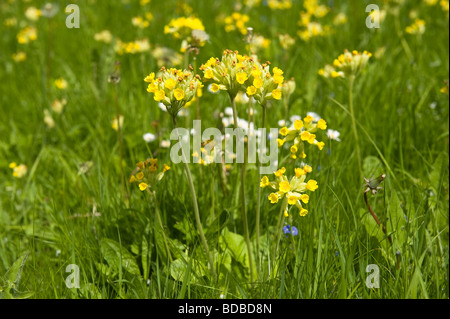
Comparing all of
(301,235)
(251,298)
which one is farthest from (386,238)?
(251,298)

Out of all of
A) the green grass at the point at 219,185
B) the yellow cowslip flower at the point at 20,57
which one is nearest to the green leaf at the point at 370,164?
the green grass at the point at 219,185

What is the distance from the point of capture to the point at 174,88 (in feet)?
4.43

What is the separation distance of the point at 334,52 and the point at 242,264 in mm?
1988

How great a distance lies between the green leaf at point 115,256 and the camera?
5.63ft

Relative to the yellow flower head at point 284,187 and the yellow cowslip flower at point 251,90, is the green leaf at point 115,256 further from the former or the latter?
the yellow cowslip flower at point 251,90

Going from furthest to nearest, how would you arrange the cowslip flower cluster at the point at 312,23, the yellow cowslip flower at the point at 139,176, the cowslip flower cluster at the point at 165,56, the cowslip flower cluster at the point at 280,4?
the cowslip flower cluster at the point at 280,4, the cowslip flower cluster at the point at 312,23, the cowslip flower cluster at the point at 165,56, the yellow cowslip flower at the point at 139,176

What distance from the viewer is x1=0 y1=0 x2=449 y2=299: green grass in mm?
1552

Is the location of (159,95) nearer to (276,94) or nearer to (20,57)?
(276,94)

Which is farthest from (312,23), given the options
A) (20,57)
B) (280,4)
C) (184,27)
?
(20,57)

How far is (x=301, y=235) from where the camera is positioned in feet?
5.21

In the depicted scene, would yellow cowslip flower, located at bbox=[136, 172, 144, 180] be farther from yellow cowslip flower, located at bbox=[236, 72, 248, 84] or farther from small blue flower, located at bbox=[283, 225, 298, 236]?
small blue flower, located at bbox=[283, 225, 298, 236]

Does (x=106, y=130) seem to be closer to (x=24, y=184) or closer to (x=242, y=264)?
(x=24, y=184)

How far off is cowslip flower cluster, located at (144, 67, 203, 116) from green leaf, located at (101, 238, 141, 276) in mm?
596

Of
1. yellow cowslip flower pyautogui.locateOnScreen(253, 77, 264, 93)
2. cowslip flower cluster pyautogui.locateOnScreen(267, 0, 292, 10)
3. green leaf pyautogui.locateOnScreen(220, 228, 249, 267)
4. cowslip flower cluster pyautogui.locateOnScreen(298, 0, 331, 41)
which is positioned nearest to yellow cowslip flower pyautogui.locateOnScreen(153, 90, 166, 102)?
yellow cowslip flower pyautogui.locateOnScreen(253, 77, 264, 93)
